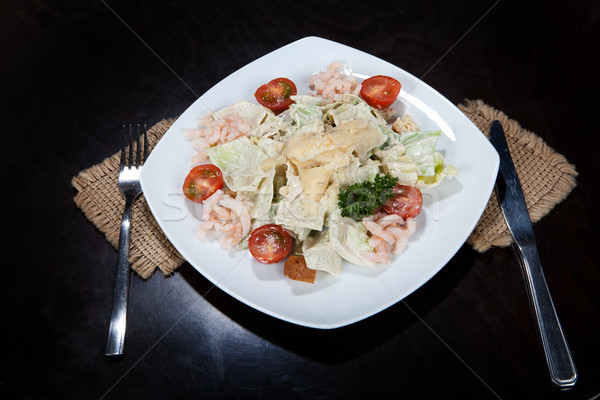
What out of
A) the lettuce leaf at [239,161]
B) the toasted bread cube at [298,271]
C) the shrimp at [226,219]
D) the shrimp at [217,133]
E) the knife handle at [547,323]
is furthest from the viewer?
the shrimp at [217,133]

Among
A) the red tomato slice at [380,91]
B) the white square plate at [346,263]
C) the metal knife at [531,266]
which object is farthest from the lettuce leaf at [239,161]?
the metal knife at [531,266]

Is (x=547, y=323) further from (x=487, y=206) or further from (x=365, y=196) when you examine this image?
(x=365, y=196)

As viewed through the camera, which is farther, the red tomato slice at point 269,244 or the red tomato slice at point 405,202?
the red tomato slice at point 405,202

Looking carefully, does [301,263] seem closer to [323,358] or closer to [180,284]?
[323,358]

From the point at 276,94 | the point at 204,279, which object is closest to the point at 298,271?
the point at 204,279

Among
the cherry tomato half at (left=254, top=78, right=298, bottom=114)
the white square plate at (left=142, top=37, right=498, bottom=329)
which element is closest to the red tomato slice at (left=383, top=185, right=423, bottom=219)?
the white square plate at (left=142, top=37, right=498, bottom=329)

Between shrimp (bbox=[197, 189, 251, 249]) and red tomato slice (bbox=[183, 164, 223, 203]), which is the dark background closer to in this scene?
shrimp (bbox=[197, 189, 251, 249])

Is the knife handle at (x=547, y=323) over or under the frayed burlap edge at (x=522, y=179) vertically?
under

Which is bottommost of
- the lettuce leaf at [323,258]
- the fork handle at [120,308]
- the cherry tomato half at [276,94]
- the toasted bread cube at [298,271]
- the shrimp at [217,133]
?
the fork handle at [120,308]

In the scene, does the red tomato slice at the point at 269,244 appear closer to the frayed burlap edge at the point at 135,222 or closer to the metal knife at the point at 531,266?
the frayed burlap edge at the point at 135,222
